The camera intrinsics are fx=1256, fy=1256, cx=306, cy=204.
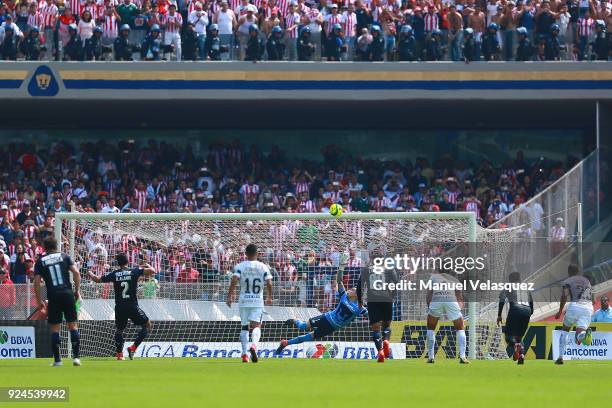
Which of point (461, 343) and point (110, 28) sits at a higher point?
point (110, 28)

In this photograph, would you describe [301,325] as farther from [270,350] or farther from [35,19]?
[35,19]

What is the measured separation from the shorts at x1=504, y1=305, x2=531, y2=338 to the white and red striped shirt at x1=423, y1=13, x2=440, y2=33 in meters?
10.9

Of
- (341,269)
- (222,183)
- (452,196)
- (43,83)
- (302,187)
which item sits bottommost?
(341,269)

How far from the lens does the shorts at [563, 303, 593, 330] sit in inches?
845

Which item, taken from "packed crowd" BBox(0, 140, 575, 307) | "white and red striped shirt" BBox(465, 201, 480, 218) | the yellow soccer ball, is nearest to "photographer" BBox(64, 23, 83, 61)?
"packed crowd" BBox(0, 140, 575, 307)

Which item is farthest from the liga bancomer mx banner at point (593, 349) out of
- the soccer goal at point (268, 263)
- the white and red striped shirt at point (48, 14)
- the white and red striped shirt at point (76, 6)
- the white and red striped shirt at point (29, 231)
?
the white and red striped shirt at point (48, 14)

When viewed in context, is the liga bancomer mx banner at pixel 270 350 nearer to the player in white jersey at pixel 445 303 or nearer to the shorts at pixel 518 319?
the shorts at pixel 518 319

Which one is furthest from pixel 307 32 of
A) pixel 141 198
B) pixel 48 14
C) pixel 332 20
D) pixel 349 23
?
pixel 48 14

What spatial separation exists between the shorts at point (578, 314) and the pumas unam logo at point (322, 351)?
5.15 meters

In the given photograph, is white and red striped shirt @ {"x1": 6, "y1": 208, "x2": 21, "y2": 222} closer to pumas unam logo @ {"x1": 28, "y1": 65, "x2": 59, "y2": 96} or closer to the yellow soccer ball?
pumas unam logo @ {"x1": 28, "y1": 65, "x2": 59, "y2": 96}

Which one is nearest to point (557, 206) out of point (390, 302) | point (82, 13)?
point (390, 302)

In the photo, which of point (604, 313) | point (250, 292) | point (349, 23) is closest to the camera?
point (250, 292)

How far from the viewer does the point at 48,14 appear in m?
32.7

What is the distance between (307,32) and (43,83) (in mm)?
7127
